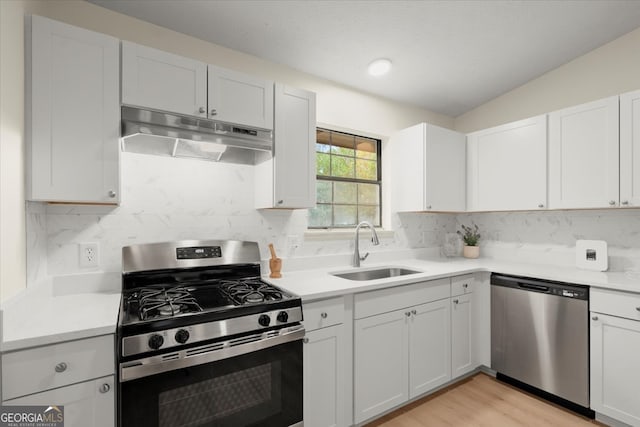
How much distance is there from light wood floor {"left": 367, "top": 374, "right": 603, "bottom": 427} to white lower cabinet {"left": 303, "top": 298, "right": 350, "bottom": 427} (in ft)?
1.50

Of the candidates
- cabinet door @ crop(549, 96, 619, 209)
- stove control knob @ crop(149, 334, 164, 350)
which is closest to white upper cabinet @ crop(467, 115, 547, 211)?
cabinet door @ crop(549, 96, 619, 209)

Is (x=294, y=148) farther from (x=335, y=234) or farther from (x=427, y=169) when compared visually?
(x=427, y=169)

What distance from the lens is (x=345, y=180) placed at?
9.59ft

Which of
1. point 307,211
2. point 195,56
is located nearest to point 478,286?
point 307,211

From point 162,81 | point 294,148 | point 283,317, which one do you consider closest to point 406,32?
point 294,148

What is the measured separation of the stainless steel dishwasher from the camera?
6.88 ft

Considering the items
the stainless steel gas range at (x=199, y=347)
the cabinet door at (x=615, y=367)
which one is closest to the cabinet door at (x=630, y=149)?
the cabinet door at (x=615, y=367)

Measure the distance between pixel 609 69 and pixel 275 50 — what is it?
268cm

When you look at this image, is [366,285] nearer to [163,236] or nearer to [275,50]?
[163,236]

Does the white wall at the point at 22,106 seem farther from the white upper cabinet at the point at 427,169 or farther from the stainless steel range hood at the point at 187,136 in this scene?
the white upper cabinet at the point at 427,169

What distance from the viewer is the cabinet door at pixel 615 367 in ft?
6.17

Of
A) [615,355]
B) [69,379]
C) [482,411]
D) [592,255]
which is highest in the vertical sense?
[592,255]
